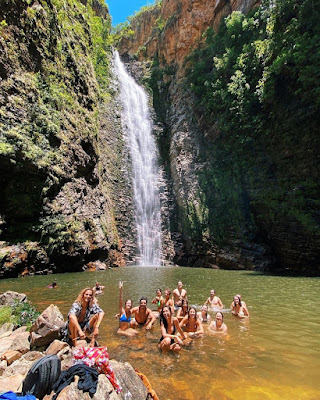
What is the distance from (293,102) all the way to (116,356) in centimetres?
2089

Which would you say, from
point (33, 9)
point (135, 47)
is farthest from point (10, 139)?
point (135, 47)

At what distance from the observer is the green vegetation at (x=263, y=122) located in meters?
18.5

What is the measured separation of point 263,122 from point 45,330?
21.6 m

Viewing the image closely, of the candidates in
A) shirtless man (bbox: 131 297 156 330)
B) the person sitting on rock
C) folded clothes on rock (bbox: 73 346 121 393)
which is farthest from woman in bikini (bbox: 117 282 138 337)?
folded clothes on rock (bbox: 73 346 121 393)

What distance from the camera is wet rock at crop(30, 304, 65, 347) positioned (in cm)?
516

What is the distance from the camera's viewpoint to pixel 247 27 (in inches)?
985

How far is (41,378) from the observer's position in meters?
3.08

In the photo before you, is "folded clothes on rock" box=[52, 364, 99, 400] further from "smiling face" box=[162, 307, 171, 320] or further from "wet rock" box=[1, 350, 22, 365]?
"smiling face" box=[162, 307, 171, 320]

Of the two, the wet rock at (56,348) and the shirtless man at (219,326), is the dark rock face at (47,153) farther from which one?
the shirtless man at (219,326)

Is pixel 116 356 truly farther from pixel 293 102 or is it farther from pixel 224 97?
pixel 224 97

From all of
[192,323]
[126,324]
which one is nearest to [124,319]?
[126,324]

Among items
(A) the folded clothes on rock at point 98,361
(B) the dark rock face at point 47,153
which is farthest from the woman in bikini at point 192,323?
(B) the dark rock face at point 47,153

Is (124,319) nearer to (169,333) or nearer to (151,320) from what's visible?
(151,320)

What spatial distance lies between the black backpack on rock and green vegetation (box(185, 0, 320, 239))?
18225 mm
